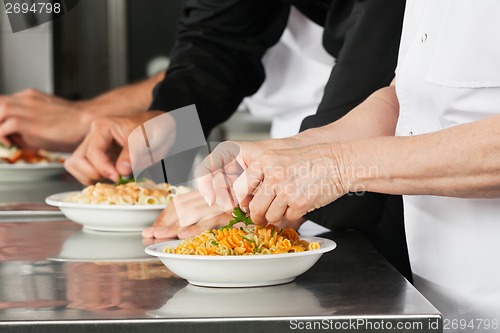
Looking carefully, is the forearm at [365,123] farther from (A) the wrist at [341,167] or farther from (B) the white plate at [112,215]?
(B) the white plate at [112,215]

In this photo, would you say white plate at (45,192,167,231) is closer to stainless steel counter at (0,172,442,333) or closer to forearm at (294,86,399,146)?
stainless steel counter at (0,172,442,333)

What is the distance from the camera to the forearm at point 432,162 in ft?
3.99

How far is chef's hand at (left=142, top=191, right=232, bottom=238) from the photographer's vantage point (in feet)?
5.15

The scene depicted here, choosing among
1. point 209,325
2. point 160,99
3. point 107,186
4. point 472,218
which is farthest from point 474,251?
point 160,99

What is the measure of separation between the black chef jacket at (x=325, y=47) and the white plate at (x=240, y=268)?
508 millimetres

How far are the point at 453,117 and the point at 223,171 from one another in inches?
16.6

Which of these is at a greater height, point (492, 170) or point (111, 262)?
point (492, 170)

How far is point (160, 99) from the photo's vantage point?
7.80 feet

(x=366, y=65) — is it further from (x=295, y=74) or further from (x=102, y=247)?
(x=295, y=74)

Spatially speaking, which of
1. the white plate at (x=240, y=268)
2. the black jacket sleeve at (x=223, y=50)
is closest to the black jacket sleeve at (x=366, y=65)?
the white plate at (x=240, y=268)

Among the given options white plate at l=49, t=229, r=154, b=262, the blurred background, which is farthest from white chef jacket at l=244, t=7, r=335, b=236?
the blurred background

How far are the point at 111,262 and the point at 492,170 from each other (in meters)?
0.63

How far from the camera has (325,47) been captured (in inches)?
86.4

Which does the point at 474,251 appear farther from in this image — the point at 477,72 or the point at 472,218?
the point at 477,72
